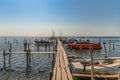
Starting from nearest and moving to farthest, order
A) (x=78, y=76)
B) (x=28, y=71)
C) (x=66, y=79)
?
(x=66, y=79) < (x=78, y=76) < (x=28, y=71)

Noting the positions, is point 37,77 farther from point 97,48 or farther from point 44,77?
point 97,48

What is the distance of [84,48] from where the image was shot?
231 feet

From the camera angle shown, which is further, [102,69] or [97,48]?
[97,48]

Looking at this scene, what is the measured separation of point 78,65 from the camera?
27234mm

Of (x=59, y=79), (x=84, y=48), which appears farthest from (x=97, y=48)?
(x=59, y=79)

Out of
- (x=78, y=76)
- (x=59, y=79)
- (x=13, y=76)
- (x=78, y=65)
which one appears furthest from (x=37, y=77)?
(x=59, y=79)

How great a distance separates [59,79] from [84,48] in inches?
2291

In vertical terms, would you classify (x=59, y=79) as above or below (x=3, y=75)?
above

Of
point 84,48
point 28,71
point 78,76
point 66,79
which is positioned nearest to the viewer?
point 66,79

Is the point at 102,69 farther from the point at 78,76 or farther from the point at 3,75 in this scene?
the point at 3,75

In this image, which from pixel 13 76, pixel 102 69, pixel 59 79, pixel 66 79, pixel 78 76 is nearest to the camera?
pixel 66 79

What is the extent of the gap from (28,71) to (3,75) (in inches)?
146

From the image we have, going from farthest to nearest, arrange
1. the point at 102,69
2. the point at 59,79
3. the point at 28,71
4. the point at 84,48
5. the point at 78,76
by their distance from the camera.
A: 1. the point at 84,48
2. the point at 28,71
3. the point at 102,69
4. the point at 78,76
5. the point at 59,79

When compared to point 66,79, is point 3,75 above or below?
below
